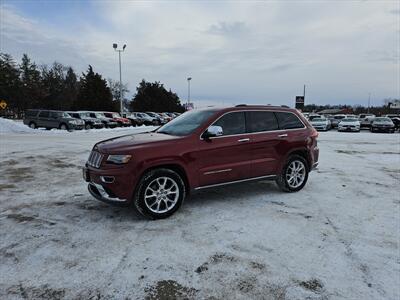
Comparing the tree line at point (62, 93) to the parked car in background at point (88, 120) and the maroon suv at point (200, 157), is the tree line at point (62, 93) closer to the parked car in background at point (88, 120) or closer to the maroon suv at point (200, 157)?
the parked car in background at point (88, 120)

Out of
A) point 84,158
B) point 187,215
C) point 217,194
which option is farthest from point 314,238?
point 84,158

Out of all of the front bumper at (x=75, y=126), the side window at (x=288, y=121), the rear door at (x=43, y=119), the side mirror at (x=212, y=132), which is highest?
the side window at (x=288, y=121)

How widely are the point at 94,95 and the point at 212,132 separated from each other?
54632mm

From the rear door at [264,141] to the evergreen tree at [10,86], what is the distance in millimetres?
70701

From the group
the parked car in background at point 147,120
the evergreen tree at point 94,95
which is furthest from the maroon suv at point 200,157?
the evergreen tree at point 94,95

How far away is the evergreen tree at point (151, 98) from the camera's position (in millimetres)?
69688

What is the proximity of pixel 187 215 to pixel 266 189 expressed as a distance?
2269 mm

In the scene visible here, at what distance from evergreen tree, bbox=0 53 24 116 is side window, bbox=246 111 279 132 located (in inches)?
2782

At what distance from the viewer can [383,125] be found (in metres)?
31.2

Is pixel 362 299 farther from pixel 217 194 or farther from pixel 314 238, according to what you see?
pixel 217 194

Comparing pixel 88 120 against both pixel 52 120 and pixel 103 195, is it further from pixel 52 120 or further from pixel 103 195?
pixel 103 195

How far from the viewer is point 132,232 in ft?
15.4

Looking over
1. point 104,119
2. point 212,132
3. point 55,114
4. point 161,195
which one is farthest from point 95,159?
point 104,119

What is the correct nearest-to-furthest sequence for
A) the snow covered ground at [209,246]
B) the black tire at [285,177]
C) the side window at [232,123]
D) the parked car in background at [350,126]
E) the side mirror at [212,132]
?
the snow covered ground at [209,246] → the side mirror at [212,132] → the side window at [232,123] → the black tire at [285,177] → the parked car in background at [350,126]
